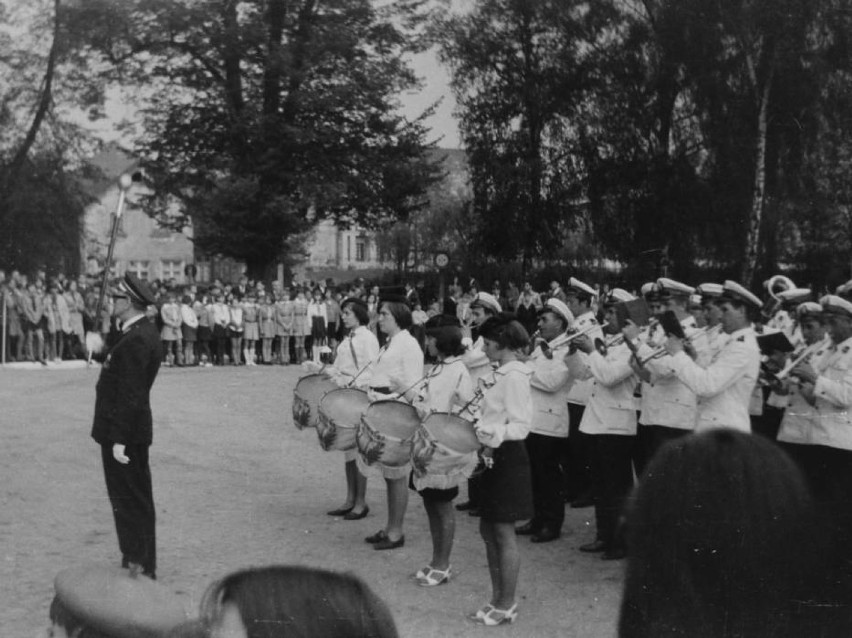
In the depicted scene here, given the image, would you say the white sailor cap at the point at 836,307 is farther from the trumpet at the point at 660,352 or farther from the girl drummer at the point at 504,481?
the girl drummer at the point at 504,481

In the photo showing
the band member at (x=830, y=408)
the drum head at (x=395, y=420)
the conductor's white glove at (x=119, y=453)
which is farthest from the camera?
the band member at (x=830, y=408)

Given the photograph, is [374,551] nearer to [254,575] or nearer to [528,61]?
[254,575]

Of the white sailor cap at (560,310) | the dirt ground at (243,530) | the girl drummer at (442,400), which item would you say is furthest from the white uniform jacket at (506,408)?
the white sailor cap at (560,310)

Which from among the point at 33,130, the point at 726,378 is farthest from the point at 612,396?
the point at 33,130

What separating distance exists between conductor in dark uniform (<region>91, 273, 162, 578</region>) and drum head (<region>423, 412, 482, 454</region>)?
5.81ft

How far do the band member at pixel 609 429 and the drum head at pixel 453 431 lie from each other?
1.77m

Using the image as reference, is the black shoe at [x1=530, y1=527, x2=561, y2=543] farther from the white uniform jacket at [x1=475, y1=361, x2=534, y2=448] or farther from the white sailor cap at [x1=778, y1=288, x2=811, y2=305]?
the white sailor cap at [x1=778, y1=288, x2=811, y2=305]

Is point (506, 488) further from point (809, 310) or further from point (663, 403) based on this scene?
point (809, 310)

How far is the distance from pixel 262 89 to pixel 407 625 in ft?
79.3

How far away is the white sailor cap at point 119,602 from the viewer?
63.3 inches

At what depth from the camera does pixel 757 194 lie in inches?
1021

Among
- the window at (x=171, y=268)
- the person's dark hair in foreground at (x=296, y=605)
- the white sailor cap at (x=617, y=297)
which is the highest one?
the window at (x=171, y=268)

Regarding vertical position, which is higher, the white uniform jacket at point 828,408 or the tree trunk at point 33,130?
the tree trunk at point 33,130

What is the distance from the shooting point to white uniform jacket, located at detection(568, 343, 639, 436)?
7.21 meters
